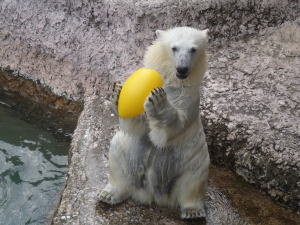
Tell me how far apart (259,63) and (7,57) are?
3.45 meters

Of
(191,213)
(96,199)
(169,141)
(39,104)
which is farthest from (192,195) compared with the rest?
(39,104)

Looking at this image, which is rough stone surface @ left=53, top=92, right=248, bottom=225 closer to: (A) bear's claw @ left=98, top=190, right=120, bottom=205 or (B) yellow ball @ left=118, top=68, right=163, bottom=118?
(A) bear's claw @ left=98, top=190, right=120, bottom=205

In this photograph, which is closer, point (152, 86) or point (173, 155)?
point (152, 86)

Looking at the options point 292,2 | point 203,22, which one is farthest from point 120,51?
point 292,2

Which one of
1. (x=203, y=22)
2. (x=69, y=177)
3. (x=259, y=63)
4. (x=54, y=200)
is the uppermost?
(x=203, y=22)

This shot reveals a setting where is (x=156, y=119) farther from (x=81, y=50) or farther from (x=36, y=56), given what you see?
(x=36, y=56)

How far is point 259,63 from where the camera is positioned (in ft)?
17.5

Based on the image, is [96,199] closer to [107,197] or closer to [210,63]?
[107,197]

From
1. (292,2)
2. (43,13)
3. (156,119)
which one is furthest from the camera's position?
(43,13)

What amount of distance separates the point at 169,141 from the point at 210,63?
2130 mm

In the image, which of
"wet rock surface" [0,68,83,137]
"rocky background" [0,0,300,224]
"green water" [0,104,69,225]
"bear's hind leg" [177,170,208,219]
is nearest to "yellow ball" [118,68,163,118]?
"bear's hind leg" [177,170,208,219]

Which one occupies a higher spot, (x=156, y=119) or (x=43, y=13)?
(x=43, y=13)

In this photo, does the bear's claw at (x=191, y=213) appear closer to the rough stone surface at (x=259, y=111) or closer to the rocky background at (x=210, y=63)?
the rocky background at (x=210, y=63)

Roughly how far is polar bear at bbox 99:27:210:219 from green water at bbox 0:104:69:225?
1173 mm
